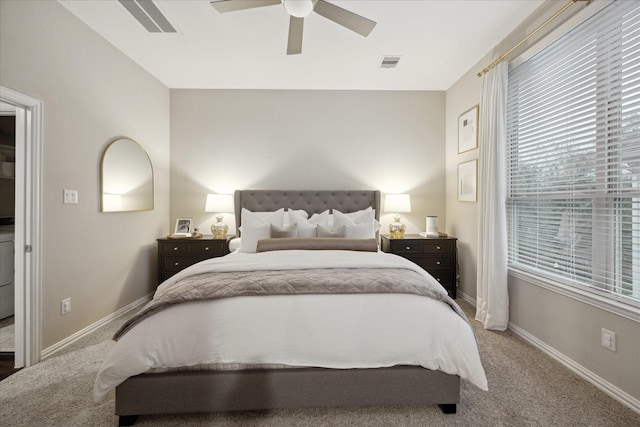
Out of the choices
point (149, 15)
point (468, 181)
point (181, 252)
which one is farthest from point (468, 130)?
point (181, 252)

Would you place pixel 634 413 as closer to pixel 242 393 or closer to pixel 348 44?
pixel 242 393

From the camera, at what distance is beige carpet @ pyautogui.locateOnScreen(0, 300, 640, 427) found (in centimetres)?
171

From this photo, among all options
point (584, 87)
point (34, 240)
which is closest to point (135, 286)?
point (34, 240)

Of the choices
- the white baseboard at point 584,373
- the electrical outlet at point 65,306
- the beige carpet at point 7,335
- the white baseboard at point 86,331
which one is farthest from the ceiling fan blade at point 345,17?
the beige carpet at point 7,335

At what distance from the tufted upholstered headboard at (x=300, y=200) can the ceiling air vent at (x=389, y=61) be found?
1622mm

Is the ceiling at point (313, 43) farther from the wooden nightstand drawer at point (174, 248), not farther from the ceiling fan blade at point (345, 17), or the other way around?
the wooden nightstand drawer at point (174, 248)

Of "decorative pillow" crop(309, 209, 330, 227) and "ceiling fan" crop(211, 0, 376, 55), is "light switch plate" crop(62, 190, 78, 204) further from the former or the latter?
"decorative pillow" crop(309, 209, 330, 227)

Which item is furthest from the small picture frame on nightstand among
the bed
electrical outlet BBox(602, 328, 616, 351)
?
electrical outlet BBox(602, 328, 616, 351)

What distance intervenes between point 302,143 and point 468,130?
2207mm

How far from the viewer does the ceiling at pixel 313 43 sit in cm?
258

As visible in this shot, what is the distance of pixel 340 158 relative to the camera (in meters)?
4.38

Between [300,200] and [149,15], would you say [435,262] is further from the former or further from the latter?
Result: [149,15]

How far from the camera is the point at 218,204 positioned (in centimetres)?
408

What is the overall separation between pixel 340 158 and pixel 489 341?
2.87 meters
